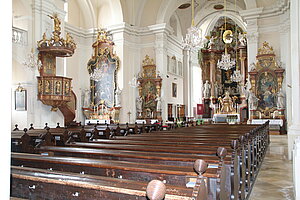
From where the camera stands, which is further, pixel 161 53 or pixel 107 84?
pixel 161 53

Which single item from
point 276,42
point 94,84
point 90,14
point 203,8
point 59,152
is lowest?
point 59,152

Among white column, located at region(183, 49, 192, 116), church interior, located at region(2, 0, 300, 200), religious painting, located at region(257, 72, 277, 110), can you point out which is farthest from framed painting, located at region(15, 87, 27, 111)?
white column, located at region(183, 49, 192, 116)

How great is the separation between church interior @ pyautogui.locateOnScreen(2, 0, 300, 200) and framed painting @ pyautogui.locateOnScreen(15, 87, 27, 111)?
0.04m

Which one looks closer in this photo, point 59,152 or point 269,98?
point 59,152

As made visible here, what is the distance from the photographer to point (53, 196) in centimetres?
197

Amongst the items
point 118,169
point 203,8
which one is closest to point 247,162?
point 118,169

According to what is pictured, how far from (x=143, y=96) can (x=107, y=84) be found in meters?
2.29

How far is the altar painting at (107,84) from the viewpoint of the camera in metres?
16.1

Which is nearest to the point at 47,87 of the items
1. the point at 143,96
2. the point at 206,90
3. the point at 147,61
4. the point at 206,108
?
the point at 143,96

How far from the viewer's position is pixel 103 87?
1641 cm

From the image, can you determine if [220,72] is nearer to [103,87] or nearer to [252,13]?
[252,13]

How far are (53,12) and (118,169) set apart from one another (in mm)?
10649

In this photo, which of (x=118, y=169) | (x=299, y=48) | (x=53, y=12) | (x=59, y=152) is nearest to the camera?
(x=118, y=169)

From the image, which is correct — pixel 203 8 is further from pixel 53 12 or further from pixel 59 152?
pixel 59 152
